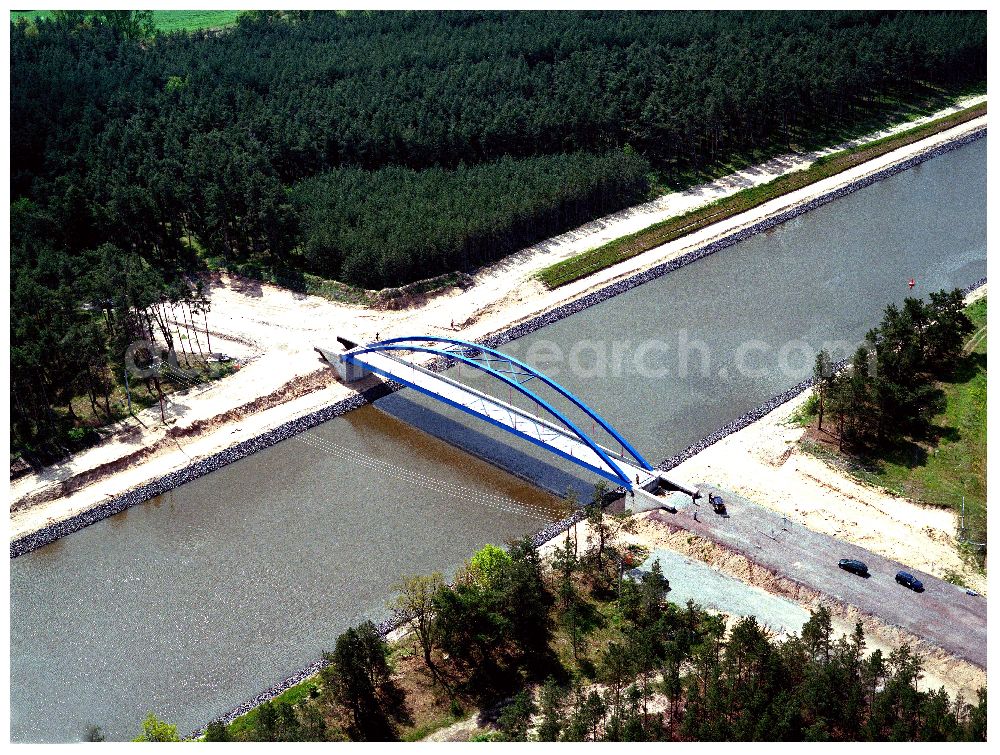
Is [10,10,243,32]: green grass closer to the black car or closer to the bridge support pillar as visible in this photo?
the bridge support pillar

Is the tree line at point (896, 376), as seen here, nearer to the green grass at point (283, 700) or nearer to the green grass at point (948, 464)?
the green grass at point (948, 464)

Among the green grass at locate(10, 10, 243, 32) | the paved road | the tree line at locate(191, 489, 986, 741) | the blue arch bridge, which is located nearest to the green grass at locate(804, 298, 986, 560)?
the paved road

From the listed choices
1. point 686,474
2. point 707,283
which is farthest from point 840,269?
point 686,474

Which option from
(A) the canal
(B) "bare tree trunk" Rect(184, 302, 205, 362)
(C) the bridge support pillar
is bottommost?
(A) the canal

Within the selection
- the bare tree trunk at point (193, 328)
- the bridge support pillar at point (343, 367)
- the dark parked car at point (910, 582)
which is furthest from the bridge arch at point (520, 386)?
the dark parked car at point (910, 582)

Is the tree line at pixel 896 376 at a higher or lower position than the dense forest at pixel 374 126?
lower

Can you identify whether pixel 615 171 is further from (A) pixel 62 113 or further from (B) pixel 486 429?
(A) pixel 62 113
